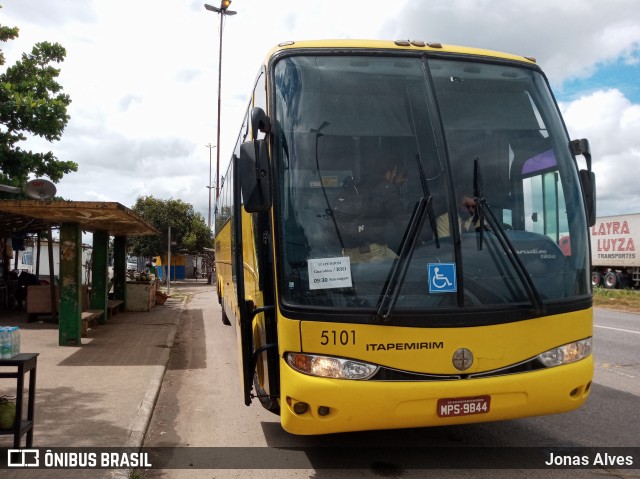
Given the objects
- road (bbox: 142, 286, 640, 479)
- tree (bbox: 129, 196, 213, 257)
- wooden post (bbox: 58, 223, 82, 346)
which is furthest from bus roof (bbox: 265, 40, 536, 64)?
tree (bbox: 129, 196, 213, 257)

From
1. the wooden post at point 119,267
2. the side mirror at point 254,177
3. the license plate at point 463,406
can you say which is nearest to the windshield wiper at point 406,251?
the license plate at point 463,406

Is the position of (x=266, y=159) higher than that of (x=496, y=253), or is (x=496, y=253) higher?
(x=266, y=159)

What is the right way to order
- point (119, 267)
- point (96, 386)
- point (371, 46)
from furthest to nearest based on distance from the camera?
1. point (119, 267)
2. point (96, 386)
3. point (371, 46)

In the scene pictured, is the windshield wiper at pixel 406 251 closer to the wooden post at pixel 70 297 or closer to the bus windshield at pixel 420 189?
the bus windshield at pixel 420 189

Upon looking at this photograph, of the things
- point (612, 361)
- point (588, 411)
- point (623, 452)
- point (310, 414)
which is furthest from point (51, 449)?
point (612, 361)

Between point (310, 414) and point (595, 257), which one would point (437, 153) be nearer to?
point (310, 414)

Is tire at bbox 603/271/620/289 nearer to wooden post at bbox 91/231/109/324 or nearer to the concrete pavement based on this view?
the concrete pavement

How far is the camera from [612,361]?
8.97m

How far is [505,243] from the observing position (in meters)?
4.20

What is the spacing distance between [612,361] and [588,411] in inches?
129

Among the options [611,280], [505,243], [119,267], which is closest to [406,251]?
[505,243]

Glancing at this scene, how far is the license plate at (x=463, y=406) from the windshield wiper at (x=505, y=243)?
0.76 m

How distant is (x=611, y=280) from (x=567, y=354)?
98.6 ft

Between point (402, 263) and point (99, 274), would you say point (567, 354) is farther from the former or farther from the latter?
point (99, 274)
